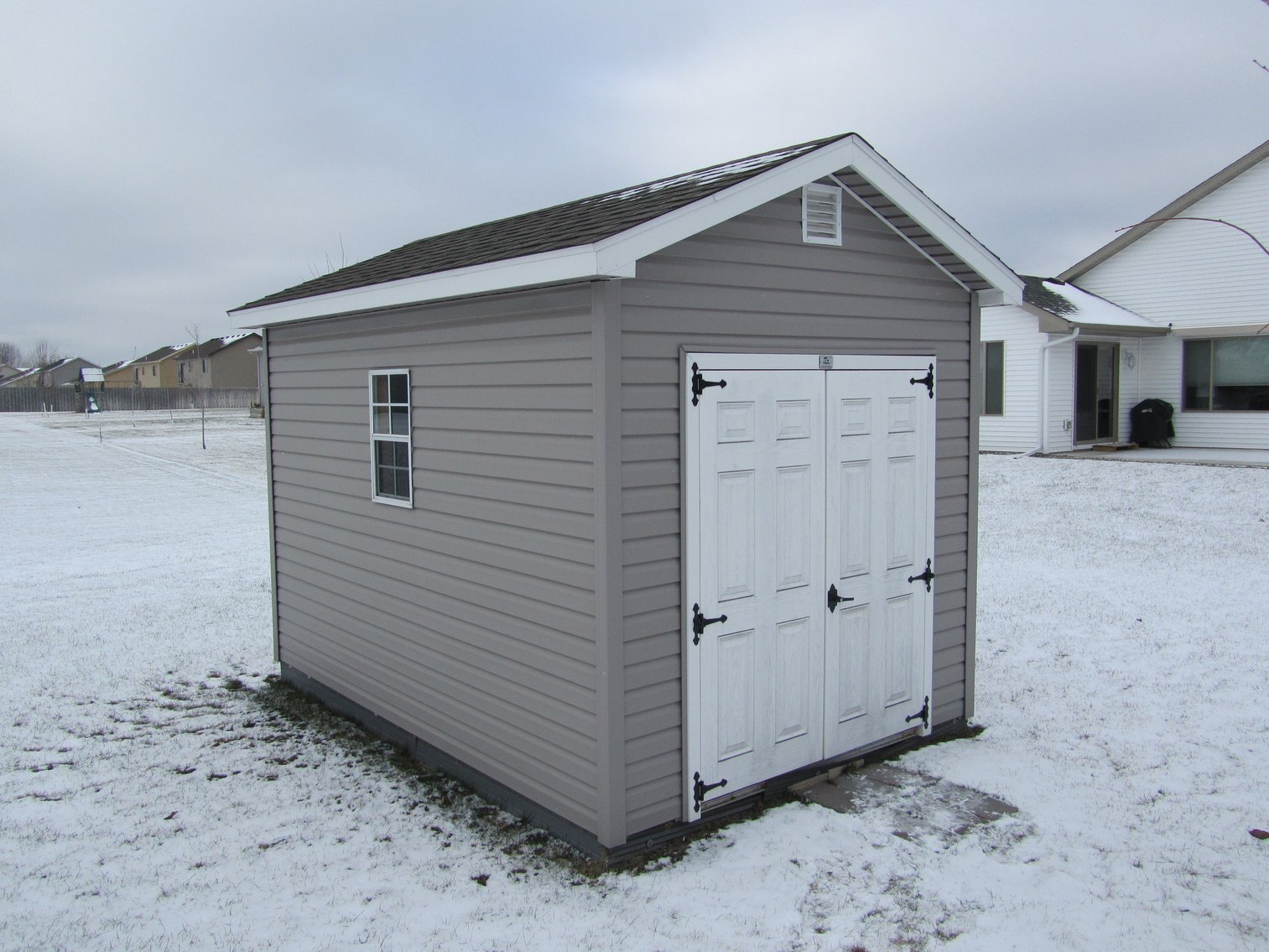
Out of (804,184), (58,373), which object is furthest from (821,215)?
(58,373)

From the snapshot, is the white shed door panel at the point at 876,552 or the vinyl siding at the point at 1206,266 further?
the vinyl siding at the point at 1206,266

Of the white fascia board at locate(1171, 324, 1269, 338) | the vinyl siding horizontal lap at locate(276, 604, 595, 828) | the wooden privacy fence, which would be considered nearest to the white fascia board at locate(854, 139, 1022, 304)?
the vinyl siding horizontal lap at locate(276, 604, 595, 828)

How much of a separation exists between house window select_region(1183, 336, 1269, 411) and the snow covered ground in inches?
424

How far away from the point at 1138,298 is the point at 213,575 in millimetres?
18699

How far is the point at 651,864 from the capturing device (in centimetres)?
432

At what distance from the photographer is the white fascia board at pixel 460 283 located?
4.05 metres

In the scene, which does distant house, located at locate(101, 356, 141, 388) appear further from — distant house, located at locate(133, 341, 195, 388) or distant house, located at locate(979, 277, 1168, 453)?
distant house, located at locate(979, 277, 1168, 453)

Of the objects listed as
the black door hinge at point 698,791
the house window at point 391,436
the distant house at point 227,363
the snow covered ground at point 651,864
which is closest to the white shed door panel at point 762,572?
the black door hinge at point 698,791

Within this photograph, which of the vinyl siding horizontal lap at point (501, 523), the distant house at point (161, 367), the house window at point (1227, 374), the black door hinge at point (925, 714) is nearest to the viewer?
the vinyl siding horizontal lap at point (501, 523)

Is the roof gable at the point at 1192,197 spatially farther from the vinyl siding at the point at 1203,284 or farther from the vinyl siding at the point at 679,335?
the vinyl siding at the point at 679,335

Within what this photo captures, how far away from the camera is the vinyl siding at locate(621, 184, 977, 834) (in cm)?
434

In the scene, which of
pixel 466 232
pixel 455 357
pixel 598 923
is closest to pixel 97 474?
pixel 466 232

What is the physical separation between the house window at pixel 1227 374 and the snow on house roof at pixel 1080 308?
3.12ft

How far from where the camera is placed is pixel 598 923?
12.6 feet
